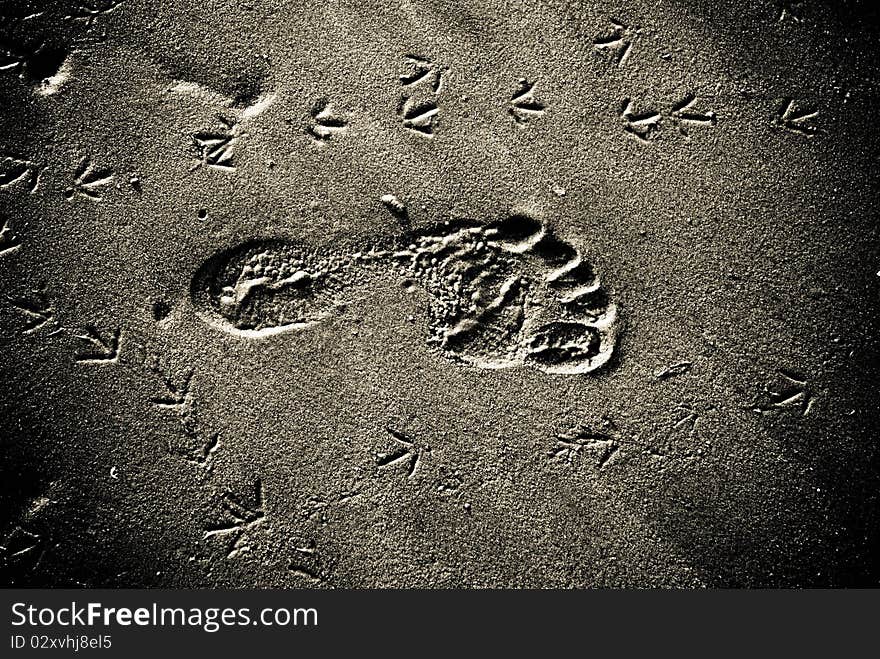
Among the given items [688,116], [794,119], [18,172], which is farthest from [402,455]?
[794,119]

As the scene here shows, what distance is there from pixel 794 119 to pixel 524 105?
808mm

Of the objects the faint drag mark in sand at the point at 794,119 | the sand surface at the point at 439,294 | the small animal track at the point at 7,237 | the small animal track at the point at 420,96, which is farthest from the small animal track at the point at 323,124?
the faint drag mark in sand at the point at 794,119

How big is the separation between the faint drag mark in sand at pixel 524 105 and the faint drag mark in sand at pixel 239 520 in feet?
4.39

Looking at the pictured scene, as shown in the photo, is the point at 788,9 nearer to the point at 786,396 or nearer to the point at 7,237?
the point at 786,396

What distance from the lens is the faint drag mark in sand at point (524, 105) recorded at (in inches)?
71.2

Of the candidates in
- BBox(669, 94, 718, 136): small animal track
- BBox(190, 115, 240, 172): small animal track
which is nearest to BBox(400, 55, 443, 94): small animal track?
BBox(190, 115, 240, 172): small animal track

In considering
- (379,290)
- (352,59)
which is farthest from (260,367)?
(352,59)

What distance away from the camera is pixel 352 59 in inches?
71.6

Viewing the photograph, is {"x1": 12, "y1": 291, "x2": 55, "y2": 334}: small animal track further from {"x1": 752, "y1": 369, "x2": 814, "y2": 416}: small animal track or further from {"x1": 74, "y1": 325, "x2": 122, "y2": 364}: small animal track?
{"x1": 752, "y1": 369, "x2": 814, "y2": 416}: small animal track

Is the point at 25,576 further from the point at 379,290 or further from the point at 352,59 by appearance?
the point at 352,59

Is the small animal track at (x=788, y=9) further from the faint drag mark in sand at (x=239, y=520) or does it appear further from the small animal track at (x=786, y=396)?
the faint drag mark in sand at (x=239, y=520)

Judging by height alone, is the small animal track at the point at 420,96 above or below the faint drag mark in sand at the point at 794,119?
above

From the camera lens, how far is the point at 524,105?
5.94ft

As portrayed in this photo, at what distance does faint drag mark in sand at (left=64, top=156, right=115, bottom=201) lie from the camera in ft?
5.96
